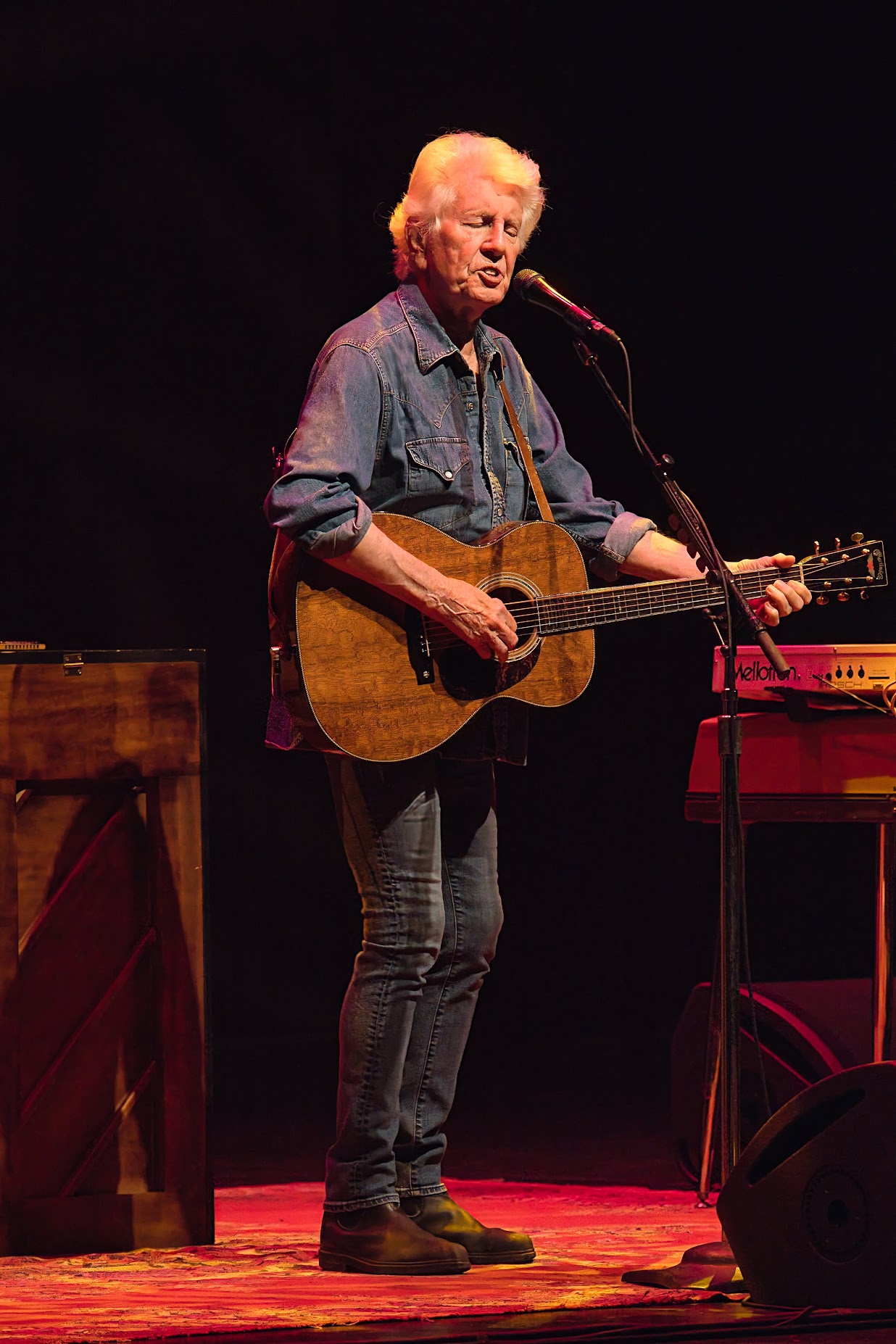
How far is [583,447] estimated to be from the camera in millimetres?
5715


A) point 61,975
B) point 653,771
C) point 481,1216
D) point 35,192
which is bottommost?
point 481,1216

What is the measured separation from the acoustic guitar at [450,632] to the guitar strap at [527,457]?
0.16ft

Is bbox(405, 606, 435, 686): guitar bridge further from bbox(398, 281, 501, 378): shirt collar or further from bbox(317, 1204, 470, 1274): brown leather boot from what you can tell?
bbox(317, 1204, 470, 1274): brown leather boot

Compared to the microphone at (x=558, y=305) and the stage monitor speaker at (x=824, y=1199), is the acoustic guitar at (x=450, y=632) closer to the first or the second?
the microphone at (x=558, y=305)

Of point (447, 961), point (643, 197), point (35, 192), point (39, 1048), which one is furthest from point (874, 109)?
point (39, 1048)

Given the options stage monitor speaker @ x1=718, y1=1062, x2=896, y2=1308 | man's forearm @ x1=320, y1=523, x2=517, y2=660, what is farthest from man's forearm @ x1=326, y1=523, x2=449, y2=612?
stage monitor speaker @ x1=718, y1=1062, x2=896, y2=1308

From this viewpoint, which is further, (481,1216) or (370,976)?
(481,1216)

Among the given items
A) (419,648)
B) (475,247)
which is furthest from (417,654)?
(475,247)

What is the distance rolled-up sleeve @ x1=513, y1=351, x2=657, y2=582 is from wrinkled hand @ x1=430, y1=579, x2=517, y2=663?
0.40 metres

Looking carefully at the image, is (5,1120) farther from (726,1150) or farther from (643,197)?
(643,197)

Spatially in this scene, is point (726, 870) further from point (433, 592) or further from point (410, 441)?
point (410, 441)

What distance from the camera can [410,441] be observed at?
9.76 feet

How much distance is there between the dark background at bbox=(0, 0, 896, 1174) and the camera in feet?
17.0

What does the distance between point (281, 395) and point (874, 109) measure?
6.53 ft
